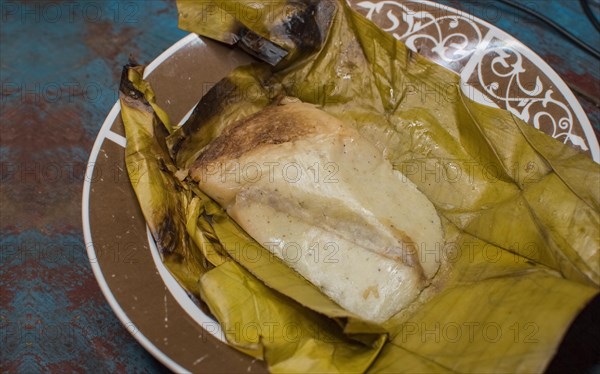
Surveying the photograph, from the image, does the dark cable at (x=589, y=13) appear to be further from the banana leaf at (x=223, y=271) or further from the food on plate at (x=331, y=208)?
the banana leaf at (x=223, y=271)

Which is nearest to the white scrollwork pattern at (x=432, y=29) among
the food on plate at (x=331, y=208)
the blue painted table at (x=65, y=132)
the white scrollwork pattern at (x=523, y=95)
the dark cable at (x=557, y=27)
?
the white scrollwork pattern at (x=523, y=95)

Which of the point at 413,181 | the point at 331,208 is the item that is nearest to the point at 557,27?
the point at 413,181

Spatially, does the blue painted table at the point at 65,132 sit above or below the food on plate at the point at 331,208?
below

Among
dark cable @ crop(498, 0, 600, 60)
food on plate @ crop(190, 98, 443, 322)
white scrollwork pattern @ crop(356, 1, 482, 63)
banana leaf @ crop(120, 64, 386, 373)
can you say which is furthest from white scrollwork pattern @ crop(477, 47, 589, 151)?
banana leaf @ crop(120, 64, 386, 373)

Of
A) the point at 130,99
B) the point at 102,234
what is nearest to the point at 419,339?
the point at 102,234

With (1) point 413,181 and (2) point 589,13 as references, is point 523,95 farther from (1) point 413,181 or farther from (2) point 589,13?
(2) point 589,13

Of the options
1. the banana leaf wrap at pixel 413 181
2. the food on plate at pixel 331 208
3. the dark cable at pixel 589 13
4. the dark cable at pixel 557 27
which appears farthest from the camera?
the dark cable at pixel 589 13

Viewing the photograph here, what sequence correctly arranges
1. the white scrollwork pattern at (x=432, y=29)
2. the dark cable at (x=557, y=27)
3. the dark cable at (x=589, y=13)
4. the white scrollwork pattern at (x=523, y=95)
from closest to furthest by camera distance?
the white scrollwork pattern at (x=523, y=95) → the white scrollwork pattern at (x=432, y=29) → the dark cable at (x=557, y=27) → the dark cable at (x=589, y=13)
